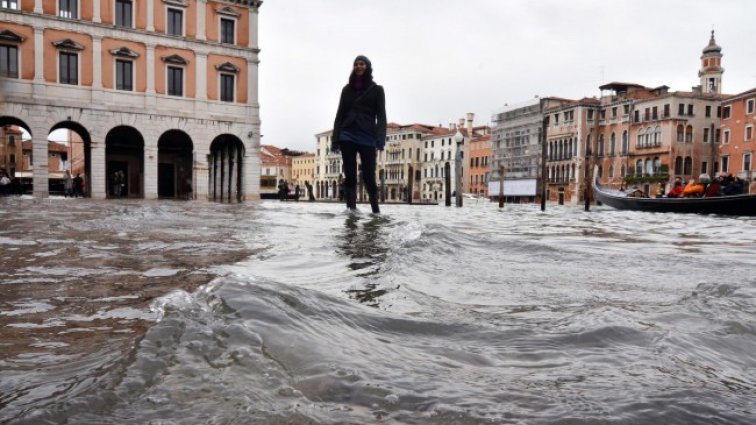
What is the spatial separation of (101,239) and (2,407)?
9.08 feet

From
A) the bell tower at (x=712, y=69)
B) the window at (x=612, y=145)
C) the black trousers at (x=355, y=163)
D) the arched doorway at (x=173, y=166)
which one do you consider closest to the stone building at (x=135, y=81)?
the arched doorway at (x=173, y=166)

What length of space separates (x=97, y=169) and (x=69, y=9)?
6253mm

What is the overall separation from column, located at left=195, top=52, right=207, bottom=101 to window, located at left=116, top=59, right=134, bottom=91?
2.61 metres

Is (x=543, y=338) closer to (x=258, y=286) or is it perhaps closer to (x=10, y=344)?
(x=258, y=286)

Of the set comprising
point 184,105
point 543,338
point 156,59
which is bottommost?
point 543,338

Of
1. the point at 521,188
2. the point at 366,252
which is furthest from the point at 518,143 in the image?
the point at 366,252

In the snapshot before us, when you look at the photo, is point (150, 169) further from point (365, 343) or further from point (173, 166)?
point (365, 343)

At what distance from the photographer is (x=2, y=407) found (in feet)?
2.67

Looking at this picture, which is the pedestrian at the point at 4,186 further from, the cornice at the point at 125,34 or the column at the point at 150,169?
the cornice at the point at 125,34

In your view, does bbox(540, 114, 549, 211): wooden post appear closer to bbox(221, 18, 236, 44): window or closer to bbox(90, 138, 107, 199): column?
bbox(221, 18, 236, 44): window

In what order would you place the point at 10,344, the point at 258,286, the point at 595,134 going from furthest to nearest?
the point at 595,134 → the point at 258,286 → the point at 10,344

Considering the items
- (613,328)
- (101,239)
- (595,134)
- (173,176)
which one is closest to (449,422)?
(613,328)

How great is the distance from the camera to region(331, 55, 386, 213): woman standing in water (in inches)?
253

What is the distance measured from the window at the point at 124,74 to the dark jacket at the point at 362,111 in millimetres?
19654
